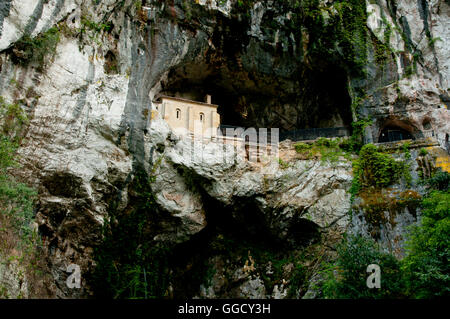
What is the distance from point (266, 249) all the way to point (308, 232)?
235 centimetres

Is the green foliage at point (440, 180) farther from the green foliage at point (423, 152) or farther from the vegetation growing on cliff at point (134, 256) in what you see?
the vegetation growing on cliff at point (134, 256)

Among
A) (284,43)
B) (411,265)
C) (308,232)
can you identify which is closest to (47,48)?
(284,43)

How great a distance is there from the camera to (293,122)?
26891 millimetres

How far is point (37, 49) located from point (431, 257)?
53.0ft

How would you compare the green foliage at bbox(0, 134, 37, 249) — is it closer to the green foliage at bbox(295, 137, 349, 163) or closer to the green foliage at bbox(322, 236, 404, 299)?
the green foliage at bbox(322, 236, 404, 299)

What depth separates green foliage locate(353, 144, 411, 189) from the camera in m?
19.9

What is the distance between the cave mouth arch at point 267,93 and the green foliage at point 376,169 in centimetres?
438

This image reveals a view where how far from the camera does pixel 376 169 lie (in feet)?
67.2

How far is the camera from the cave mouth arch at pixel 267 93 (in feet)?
81.1

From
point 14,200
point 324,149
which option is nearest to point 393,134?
point 324,149

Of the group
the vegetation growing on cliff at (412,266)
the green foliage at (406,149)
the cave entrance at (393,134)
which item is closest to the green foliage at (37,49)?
the vegetation growing on cliff at (412,266)

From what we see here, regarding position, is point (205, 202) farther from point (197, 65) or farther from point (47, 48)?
point (47, 48)

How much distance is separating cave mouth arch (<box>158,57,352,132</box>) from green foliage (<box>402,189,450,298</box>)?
11083 mm

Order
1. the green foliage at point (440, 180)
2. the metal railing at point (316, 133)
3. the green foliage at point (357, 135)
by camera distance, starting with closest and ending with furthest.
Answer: the green foliage at point (440, 180) → the green foliage at point (357, 135) → the metal railing at point (316, 133)
